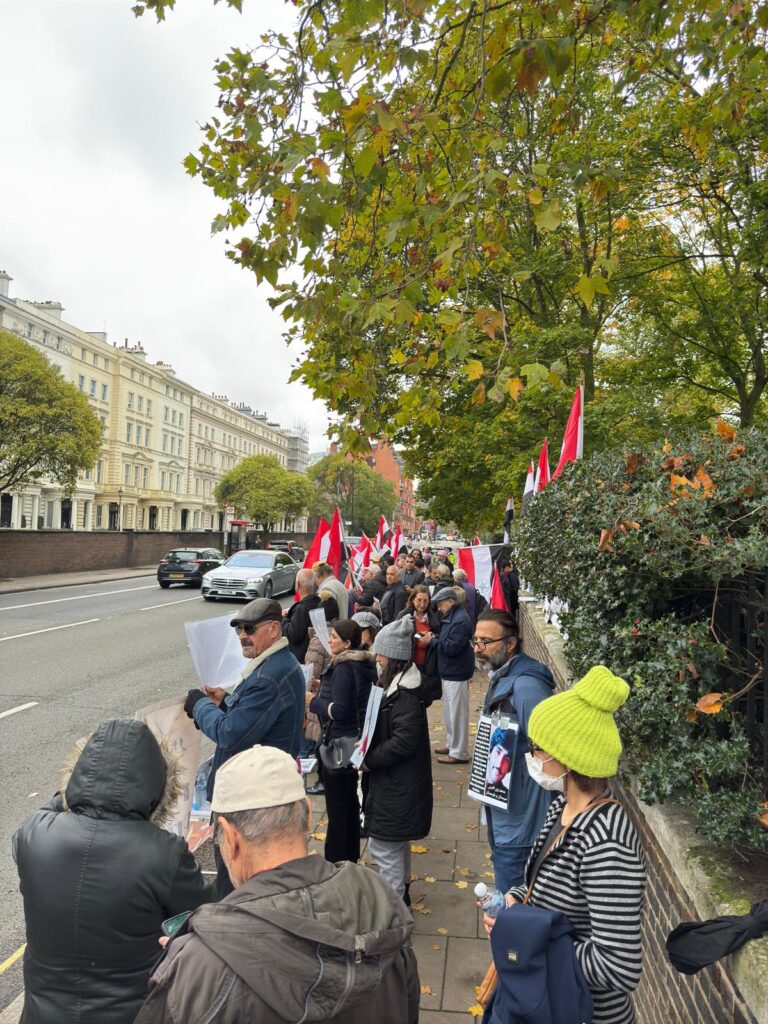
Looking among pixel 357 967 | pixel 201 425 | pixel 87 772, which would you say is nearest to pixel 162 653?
pixel 87 772

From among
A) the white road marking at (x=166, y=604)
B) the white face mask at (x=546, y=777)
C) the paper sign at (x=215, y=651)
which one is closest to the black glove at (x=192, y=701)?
the paper sign at (x=215, y=651)

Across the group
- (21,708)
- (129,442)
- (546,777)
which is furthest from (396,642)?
(129,442)

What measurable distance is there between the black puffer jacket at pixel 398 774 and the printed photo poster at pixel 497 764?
591mm

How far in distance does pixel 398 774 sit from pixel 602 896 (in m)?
2.19

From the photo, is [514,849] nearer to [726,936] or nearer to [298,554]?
[726,936]

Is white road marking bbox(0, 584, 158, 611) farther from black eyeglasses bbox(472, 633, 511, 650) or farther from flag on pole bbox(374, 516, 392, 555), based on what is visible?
black eyeglasses bbox(472, 633, 511, 650)

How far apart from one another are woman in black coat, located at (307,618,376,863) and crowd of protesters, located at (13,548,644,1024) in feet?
2.90

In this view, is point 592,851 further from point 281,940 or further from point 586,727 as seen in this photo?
point 281,940

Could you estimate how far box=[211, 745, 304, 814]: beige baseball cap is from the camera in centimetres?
174

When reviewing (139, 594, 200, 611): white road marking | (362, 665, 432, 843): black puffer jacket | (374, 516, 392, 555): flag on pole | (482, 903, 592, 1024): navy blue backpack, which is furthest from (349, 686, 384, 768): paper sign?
(139, 594, 200, 611): white road marking

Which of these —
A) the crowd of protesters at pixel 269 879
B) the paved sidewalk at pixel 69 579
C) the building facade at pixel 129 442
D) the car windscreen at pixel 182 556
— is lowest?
the paved sidewalk at pixel 69 579

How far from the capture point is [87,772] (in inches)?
83.5

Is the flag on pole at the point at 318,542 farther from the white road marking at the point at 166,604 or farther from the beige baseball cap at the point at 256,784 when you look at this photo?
the beige baseball cap at the point at 256,784

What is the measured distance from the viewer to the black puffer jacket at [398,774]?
3.98 meters
